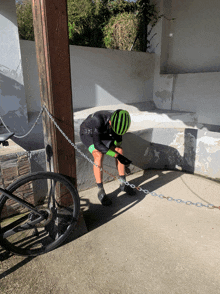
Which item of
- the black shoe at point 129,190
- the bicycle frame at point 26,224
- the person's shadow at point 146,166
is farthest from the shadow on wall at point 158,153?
the bicycle frame at point 26,224

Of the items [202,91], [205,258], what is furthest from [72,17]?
[205,258]

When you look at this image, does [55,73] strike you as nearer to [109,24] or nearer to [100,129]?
[100,129]

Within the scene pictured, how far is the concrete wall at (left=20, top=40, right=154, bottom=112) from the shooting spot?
5.30m

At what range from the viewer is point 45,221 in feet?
6.93

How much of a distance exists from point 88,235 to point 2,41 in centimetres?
432

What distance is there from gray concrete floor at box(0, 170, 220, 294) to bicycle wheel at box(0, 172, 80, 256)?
0.45 ft

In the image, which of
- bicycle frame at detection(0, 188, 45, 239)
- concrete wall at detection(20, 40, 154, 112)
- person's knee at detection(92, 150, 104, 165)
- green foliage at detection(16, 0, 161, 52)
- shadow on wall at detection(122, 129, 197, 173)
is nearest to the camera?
bicycle frame at detection(0, 188, 45, 239)

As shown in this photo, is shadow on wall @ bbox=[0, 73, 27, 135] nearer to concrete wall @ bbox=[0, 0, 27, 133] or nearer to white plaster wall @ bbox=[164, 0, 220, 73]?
concrete wall @ bbox=[0, 0, 27, 133]

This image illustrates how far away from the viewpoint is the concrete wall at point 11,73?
14.8 feet

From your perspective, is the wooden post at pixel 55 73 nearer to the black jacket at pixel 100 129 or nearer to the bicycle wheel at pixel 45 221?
the bicycle wheel at pixel 45 221

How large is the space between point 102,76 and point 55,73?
4563 millimetres

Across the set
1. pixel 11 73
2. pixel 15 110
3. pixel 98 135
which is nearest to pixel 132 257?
pixel 98 135

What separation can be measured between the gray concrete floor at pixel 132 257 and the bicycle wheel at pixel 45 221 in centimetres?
14

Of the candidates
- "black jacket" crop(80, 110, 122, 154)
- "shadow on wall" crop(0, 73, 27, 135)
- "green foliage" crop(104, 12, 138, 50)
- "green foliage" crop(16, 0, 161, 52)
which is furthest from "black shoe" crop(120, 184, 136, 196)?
"green foliage" crop(104, 12, 138, 50)
